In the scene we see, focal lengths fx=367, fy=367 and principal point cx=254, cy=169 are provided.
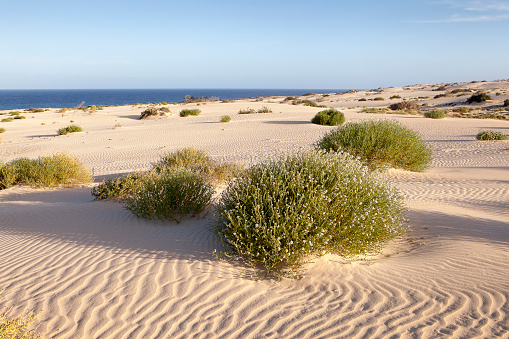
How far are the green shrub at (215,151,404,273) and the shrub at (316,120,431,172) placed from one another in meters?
6.83

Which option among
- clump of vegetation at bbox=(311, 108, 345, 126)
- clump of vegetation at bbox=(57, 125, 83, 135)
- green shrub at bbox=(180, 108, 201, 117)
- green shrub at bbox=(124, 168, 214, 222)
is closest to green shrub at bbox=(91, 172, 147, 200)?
green shrub at bbox=(124, 168, 214, 222)

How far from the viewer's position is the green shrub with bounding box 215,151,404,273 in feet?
14.2

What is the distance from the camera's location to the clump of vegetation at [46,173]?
10750 mm

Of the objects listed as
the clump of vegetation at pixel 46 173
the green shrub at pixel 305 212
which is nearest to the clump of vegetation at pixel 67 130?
the clump of vegetation at pixel 46 173

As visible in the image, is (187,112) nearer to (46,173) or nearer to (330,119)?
(330,119)

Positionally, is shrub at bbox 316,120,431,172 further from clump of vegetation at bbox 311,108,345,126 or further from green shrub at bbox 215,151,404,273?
clump of vegetation at bbox 311,108,345,126

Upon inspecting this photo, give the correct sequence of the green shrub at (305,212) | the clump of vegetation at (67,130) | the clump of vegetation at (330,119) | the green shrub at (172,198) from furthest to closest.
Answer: the clump of vegetation at (67,130) → the clump of vegetation at (330,119) → the green shrub at (172,198) → the green shrub at (305,212)

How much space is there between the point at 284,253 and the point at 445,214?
4.25m

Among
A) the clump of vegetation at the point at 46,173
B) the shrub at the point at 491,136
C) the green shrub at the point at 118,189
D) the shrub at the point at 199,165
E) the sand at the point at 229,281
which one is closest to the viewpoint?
the sand at the point at 229,281

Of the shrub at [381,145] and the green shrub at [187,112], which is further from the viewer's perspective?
the green shrub at [187,112]

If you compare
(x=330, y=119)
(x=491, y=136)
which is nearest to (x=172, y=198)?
(x=491, y=136)

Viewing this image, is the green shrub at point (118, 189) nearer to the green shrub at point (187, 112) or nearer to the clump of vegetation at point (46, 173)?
the clump of vegetation at point (46, 173)

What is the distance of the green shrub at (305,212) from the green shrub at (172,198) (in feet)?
5.62

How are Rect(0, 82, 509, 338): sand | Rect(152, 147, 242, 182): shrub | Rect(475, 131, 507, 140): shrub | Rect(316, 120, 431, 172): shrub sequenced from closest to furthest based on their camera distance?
Rect(0, 82, 509, 338): sand
Rect(152, 147, 242, 182): shrub
Rect(316, 120, 431, 172): shrub
Rect(475, 131, 507, 140): shrub
